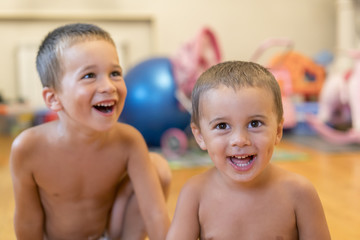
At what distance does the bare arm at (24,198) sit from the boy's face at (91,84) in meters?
0.15

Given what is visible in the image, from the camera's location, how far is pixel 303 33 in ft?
14.9

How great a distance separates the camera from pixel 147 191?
0.97 metres

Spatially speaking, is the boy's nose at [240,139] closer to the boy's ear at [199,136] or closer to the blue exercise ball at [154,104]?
the boy's ear at [199,136]

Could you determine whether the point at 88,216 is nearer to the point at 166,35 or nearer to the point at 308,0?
the point at 166,35

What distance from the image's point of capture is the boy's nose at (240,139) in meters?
0.69

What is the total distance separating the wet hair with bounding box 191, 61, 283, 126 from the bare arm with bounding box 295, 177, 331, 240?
146 millimetres

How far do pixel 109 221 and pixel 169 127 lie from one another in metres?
1.49

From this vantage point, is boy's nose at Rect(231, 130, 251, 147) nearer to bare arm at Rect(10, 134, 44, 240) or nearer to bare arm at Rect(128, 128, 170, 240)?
bare arm at Rect(128, 128, 170, 240)

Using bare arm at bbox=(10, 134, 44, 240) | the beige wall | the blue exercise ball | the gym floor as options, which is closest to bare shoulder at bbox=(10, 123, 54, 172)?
bare arm at bbox=(10, 134, 44, 240)

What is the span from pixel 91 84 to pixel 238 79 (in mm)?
321

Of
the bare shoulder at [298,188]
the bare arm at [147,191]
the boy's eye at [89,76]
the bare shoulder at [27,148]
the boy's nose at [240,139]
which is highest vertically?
the boy's eye at [89,76]

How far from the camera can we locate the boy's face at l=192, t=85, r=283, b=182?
70cm

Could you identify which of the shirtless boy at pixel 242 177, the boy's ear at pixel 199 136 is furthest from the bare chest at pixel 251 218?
the boy's ear at pixel 199 136

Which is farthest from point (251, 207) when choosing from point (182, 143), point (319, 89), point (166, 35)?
point (166, 35)
